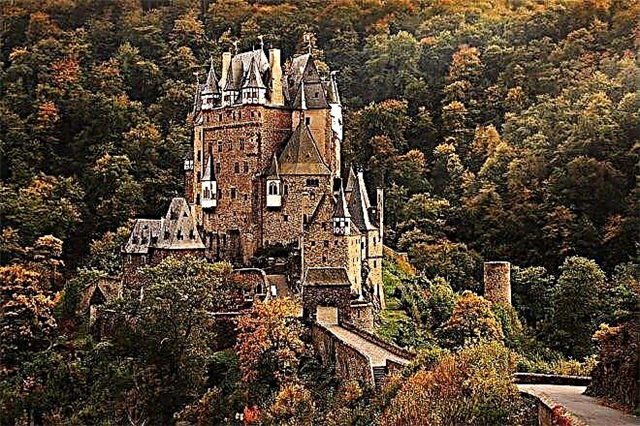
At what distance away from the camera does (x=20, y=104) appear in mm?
84875

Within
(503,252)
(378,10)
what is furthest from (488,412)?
(378,10)

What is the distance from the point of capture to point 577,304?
5403 centimetres

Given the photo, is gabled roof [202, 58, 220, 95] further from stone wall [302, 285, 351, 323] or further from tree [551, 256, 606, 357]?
tree [551, 256, 606, 357]

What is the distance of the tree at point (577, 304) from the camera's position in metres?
52.9

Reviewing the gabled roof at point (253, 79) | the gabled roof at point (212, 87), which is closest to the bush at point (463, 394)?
the gabled roof at point (253, 79)

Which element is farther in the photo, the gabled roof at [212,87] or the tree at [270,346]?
the gabled roof at [212,87]

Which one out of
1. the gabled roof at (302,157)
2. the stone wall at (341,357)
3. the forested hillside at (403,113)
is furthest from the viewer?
the forested hillside at (403,113)

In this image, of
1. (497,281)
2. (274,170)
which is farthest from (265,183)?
(497,281)

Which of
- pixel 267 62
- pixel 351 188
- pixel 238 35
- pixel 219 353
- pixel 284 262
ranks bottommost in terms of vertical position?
pixel 219 353

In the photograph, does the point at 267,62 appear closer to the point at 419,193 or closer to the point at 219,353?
the point at 219,353

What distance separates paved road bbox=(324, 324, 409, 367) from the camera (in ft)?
108

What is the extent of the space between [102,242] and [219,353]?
79.6 feet

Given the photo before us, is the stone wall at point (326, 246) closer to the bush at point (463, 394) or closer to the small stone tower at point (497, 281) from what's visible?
the small stone tower at point (497, 281)

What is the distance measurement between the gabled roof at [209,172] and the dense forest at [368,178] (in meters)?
7.47
